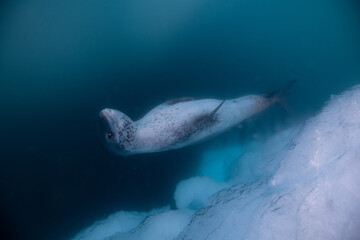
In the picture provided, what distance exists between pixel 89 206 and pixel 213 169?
315 centimetres

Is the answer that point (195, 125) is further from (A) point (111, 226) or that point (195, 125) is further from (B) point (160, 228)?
(A) point (111, 226)

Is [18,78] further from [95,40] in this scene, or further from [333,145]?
[333,145]

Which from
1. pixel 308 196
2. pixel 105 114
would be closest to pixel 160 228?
pixel 105 114

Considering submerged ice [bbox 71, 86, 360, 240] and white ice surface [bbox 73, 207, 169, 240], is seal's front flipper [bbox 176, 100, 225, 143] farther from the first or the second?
white ice surface [bbox 73, 207, 169, 240]

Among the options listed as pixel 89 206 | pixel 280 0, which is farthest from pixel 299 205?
pixel 280 0

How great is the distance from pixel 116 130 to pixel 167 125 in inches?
32.6

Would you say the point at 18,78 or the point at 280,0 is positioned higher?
the point at 18,78

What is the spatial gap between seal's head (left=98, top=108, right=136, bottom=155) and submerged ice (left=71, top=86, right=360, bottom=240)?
57.6 inches

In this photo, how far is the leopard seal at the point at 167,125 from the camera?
2507 mm

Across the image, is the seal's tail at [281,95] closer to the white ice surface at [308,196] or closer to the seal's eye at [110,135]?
the white ice surface at [308,196]

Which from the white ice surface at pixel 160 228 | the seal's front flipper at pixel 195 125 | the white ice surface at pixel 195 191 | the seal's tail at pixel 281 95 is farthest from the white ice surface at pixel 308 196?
the seal's tail at pixel 281 95

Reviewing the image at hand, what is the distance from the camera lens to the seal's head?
2.35m

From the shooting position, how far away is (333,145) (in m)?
2.33

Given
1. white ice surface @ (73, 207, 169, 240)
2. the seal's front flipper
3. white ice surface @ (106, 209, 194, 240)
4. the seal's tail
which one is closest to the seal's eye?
the seal's front flipper
